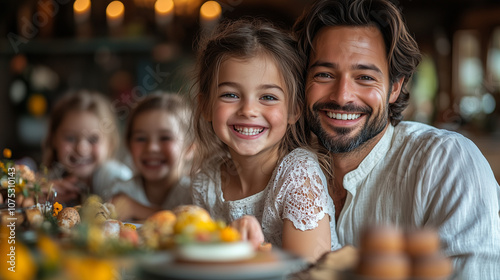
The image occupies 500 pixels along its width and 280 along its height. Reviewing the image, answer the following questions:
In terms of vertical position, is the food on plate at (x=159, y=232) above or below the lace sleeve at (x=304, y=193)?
below

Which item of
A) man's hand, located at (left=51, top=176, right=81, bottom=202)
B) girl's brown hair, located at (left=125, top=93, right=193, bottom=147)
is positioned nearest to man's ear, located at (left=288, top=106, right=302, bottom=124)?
girl's brown hair, located at (left=125, top=93, right=193, bottom=147)

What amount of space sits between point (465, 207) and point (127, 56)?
5523 millimetres

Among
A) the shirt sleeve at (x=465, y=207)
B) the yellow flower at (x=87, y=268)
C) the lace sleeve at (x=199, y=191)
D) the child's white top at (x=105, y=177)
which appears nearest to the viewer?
the yellow flower at (x=87, y=268)

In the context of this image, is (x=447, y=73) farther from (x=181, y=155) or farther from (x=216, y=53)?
(x=216, y=53)

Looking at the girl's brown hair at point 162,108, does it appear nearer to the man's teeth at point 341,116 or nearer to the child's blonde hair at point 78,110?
the child's blonde hair at point 78,110

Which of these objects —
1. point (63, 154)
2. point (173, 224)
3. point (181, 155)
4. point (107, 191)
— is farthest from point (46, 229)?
point (63, 154)

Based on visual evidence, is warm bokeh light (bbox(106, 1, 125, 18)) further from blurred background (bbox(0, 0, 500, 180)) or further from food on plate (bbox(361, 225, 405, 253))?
food on plate (bbox(361, 225, 405, 253))

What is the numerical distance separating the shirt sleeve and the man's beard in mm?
201

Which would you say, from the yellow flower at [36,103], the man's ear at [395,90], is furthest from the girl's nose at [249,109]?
the yellow flower at [36,103]

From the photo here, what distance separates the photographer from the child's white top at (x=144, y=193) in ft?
7.90

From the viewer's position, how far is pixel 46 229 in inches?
38.3

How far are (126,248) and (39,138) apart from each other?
5.88 metres

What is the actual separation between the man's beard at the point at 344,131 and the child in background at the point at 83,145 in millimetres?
1534

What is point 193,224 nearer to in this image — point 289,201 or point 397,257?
point 397,257
